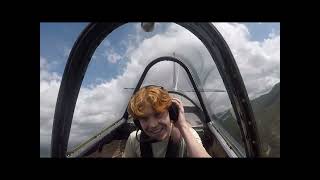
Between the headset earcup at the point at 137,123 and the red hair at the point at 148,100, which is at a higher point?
the red hair at the point at 148,100

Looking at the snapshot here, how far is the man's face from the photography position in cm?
405

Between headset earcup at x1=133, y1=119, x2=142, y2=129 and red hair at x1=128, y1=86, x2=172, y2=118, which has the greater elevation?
red hair at x1=128, y1=86, x2=172, y2=118

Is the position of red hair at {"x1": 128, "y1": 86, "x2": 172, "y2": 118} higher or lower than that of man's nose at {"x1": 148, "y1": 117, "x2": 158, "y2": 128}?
higher

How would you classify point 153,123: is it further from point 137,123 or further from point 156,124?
point 137,123

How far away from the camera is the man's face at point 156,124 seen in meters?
4.05

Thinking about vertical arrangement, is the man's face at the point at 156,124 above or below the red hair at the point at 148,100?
below

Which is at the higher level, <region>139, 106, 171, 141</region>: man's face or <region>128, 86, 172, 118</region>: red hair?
<region>128, 86, 172, 118</region>: red hair

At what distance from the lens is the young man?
4070 millimetres

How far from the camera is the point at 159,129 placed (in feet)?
13.3

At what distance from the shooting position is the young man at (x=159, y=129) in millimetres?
4070
